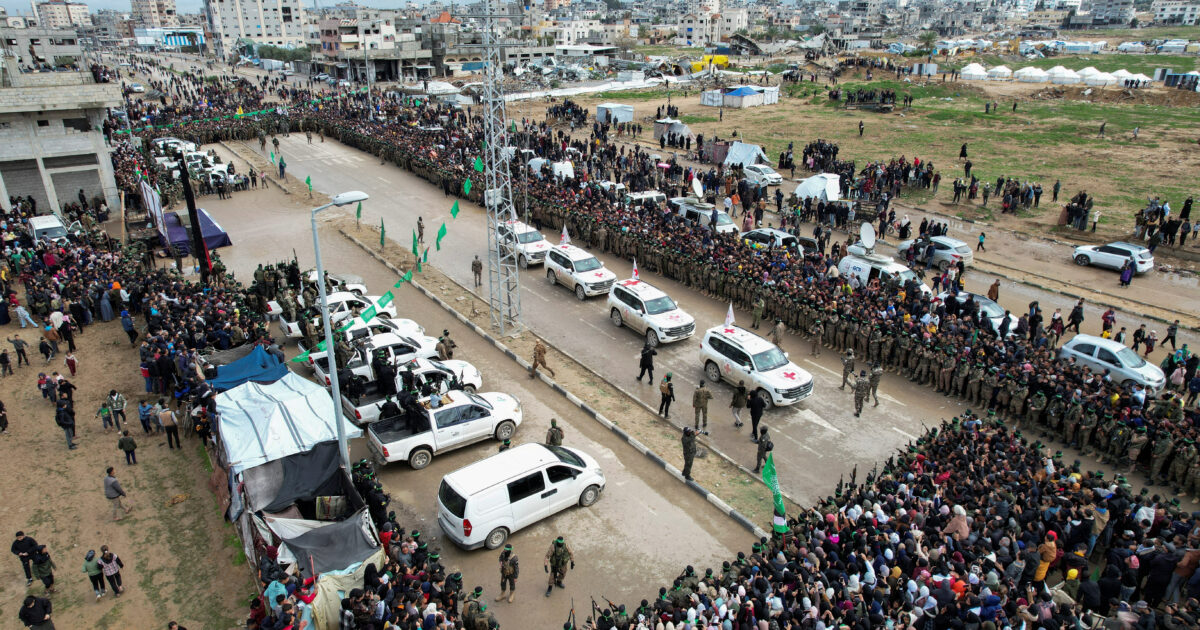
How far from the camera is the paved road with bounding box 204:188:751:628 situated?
40.2 ft

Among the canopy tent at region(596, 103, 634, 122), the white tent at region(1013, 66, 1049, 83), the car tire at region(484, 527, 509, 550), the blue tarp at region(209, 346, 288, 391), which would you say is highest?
the white tent at region(1013, 66, 1049, 83)

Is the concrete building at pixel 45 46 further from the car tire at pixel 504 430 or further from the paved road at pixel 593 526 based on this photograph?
the car tire at pixel 504 430

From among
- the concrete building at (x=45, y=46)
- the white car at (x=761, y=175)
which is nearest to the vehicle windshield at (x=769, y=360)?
the white car at (x=761, y=175)

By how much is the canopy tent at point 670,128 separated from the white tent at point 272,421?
39.6 meters

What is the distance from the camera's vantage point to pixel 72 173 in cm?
3547

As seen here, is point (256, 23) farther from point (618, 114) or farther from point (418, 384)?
point (418, 384)

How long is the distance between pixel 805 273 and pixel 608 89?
228 feet

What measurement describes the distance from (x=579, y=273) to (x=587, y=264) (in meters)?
0.51

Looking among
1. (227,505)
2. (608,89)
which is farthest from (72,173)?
(608,89)

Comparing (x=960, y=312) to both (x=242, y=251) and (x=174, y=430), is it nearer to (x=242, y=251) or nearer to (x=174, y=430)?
(x=174, y=430)

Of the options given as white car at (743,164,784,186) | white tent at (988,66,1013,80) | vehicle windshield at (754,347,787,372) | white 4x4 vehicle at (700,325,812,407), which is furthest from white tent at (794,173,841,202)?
white tent at (988,66,1013,80)

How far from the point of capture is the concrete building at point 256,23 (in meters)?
156

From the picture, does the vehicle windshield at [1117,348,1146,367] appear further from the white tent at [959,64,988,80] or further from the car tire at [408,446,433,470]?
the white tent at [959,64,988,80]

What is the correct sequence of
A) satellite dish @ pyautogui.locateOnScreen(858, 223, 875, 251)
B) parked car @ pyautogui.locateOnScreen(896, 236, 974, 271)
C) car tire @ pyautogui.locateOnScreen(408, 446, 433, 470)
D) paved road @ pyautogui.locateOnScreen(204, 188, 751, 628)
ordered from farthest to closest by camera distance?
parked car @ pyautogui.locateOnScreen(896, 236, 974, 271)
satellite dish @ pyautogui.locateOnScreen(858, 223, 875, 251)
car tire @ pyautogui.locateOnScreen(408, 446, 433, 470)
paved road @ pyautogui.locateOnScreen(204, 188, 751, 628)
